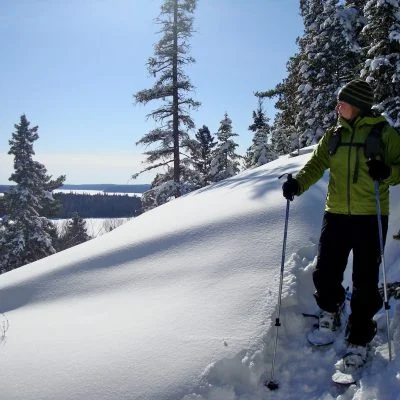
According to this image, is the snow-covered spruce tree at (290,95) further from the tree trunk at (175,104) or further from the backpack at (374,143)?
the backpack at (374,143)

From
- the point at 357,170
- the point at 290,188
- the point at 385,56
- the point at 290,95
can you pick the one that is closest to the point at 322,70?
the point at 290,95

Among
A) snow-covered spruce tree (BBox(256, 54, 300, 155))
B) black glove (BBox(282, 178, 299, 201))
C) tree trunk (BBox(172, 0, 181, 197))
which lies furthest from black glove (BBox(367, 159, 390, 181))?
snow-covered spruce tree (BBox(256, 54, 300, 155))

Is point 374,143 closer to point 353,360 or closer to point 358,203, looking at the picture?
point 358,203

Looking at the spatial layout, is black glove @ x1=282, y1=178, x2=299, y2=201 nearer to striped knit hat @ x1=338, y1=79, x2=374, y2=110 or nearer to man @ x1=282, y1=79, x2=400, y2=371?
man @ x1=282, y1=79, x2=400, y2=371

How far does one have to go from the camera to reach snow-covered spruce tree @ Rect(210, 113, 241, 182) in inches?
1380

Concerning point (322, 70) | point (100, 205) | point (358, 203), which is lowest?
point (100, 205)

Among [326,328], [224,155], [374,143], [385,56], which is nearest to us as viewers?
[374,143]

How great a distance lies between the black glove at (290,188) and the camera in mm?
4363

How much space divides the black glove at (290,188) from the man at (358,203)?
39cm

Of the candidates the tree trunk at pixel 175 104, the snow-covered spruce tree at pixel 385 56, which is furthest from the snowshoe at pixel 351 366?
the tree trunk at pixel 175 104

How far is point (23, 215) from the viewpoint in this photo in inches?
1029

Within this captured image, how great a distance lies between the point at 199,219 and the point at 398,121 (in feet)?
20.4

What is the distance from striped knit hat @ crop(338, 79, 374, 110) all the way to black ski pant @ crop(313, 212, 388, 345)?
1.07 metres

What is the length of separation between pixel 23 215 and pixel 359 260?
25.6m
